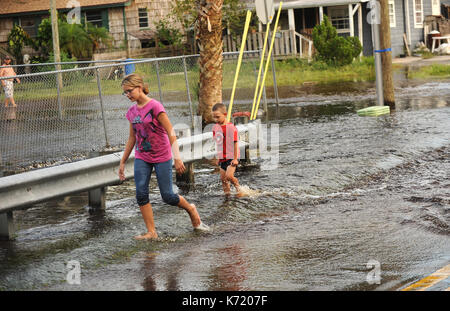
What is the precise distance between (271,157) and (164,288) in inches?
269

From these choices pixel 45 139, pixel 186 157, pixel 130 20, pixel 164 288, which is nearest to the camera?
pixel 164 288

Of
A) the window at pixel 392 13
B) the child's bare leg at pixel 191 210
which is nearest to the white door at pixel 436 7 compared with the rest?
the window at pixel 392 13

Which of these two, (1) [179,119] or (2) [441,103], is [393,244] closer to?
(1) [179,119]

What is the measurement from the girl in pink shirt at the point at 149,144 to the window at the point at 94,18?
36883mm

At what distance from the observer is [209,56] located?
50.2ft

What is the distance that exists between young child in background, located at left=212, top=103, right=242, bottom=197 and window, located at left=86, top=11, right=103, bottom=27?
3504 cm

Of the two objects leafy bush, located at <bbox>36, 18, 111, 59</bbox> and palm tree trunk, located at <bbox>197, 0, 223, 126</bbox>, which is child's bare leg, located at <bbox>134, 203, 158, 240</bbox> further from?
leafy bush, located at <bbox>36, 18, 111, 59</bbox>

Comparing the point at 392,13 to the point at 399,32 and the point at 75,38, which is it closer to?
the point at 399,32

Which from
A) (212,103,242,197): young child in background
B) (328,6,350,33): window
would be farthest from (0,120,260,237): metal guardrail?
(328,6,350,33): window

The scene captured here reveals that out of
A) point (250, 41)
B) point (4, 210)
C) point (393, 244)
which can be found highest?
point (250, 41)

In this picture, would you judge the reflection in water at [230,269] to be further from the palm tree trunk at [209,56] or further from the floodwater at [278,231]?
the palm tree trunk at [209,56]

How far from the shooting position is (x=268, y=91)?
26281 mm

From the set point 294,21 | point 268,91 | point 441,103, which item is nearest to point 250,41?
point 294,21

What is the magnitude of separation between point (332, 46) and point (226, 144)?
21.3 meters
